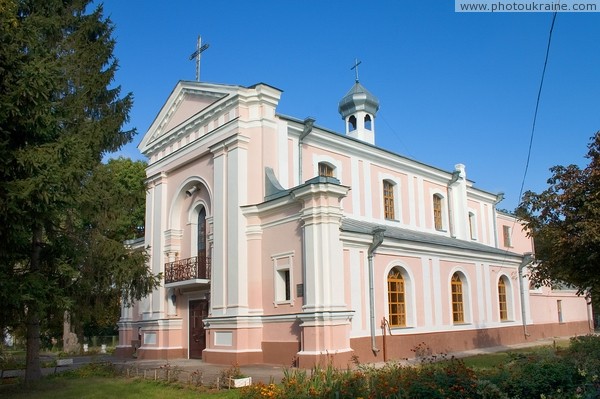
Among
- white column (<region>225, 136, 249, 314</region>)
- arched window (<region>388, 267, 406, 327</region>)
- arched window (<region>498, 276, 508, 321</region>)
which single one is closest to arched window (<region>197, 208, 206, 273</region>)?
white column (<region>225, 136, 249, 314</region>)

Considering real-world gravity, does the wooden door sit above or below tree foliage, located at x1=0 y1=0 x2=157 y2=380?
below

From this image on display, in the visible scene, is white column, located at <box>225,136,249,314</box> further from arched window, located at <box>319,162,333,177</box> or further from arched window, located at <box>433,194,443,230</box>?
arched window, located at <box>433,194,443,230</box>

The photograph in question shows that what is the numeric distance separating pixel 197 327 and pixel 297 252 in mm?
6135

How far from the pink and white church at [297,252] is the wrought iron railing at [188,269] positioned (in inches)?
2.3

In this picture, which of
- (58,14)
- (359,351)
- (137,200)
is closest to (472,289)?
(359,351)

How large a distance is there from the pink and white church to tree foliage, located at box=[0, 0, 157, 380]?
8.58 ft

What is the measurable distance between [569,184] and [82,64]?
1418cm

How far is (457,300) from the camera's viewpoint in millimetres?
22156

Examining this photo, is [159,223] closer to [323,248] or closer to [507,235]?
[323,248]

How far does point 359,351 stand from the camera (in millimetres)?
16906

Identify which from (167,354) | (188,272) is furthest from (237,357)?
(167,354)

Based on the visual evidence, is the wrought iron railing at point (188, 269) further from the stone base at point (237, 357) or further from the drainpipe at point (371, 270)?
the drainpipe at point (371, 270)

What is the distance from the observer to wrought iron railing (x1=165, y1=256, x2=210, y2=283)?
1986 cm

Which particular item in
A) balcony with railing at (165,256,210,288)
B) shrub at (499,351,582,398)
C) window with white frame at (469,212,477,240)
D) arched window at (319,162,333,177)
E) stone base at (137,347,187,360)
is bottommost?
stone base at (137,347,187,360)
